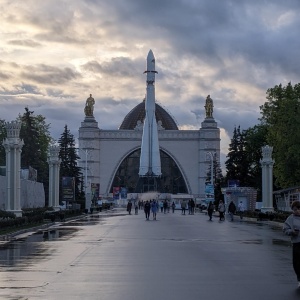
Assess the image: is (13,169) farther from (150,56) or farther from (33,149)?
(150,56)

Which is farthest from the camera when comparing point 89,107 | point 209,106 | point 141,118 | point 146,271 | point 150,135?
point 141,118

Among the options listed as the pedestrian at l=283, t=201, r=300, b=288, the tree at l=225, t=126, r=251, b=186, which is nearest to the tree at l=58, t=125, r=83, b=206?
the tree at l=225, t=126, r=251, b=186

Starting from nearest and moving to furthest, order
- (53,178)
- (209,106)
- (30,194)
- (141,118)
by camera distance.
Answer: (30,194)
(53,178)
(209,106)
(141,118)

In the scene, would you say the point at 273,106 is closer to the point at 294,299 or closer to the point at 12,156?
the point at 12,156

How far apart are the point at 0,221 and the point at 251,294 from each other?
73.5 ft

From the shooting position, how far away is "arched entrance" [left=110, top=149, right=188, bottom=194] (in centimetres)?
17262

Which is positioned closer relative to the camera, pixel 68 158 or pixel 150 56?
pixel 68 158

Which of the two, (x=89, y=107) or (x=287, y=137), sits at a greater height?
(x=89, y=107)

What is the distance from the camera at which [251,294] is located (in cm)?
1179

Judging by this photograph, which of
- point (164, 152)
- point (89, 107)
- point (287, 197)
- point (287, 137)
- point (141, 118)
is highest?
point (89, 107)

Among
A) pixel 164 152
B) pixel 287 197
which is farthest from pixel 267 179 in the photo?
pixel 164 152

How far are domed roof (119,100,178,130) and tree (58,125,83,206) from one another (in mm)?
85223

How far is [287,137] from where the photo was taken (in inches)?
2437

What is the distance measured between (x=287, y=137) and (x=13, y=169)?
2719 centimetres
